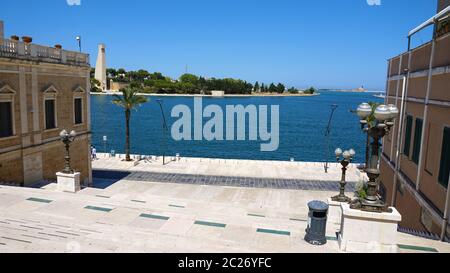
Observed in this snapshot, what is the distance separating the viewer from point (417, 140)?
14.7 meters

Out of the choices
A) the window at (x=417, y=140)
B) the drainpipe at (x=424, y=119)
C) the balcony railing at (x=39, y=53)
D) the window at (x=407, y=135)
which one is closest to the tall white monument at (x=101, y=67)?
the balcony railing at (x=39, y=53)

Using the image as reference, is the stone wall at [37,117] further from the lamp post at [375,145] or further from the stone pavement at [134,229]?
the lamp post at [375,145]

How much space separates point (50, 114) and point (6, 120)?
341 centimetres

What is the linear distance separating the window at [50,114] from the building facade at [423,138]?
18.3 m

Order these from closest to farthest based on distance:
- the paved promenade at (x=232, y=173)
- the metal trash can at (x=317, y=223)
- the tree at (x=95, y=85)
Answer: the metal trash can at (x=317, y=223), the paved promenade at (x=232, y=173), the tree at (x=95, y=85)

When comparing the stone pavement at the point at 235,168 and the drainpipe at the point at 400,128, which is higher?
the drainpipe at the point at 400,128

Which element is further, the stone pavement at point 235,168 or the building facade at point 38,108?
the stone pavement at point 235,168

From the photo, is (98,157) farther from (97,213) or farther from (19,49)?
(97,213)

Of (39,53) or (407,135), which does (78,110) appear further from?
(407,135)

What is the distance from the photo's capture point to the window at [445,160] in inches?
441

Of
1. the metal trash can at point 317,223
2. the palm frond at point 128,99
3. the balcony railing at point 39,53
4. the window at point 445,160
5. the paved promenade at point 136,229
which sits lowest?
the paved promenade at point 136,229

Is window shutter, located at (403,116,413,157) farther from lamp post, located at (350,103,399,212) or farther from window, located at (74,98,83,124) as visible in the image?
window, located at (74,98,83,124)

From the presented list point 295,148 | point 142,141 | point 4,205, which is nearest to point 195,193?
point 4,205
